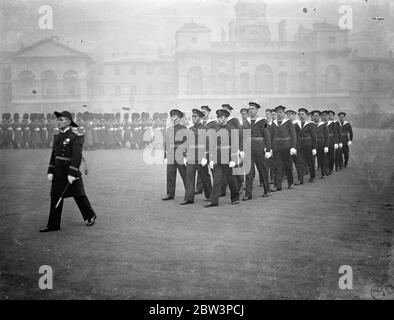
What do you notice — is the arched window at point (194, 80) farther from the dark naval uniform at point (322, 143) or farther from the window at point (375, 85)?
the dark naval uniform at point (322, 143)

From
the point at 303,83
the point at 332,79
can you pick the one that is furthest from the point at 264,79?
the point at 332,79

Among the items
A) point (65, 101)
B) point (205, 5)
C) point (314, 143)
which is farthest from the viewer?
point (205, 5)

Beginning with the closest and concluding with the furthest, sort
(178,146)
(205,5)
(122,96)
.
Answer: (178,146), (122,96), (205,5)

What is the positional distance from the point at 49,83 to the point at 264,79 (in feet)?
86.8

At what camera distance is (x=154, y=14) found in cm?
7969

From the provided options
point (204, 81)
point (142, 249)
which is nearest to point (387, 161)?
→ point (142, 249)

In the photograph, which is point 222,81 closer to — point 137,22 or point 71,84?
point 71,84

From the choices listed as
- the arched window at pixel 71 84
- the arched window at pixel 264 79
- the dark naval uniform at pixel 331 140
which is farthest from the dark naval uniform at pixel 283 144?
the arched window at pixel 71 84

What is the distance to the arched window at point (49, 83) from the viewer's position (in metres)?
53.9

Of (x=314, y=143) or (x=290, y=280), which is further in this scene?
(x=314, y=143)

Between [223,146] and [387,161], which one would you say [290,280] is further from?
[387,161]

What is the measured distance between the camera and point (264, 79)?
56.0 meters

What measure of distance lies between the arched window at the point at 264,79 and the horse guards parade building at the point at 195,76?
0.40 feet

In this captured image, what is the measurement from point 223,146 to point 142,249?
3.71 m
